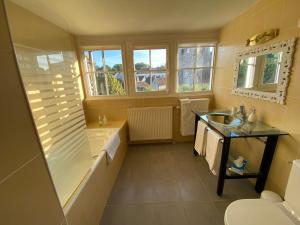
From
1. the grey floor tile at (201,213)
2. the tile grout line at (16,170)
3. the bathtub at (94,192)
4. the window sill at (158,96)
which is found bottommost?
the grey floor tile at (201,213)

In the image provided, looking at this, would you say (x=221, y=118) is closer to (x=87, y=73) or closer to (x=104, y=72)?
(x=104, y=72)

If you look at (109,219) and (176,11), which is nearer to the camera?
(109,219)

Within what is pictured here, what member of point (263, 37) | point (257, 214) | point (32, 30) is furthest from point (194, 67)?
point (32, 30)

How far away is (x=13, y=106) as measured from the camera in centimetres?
54

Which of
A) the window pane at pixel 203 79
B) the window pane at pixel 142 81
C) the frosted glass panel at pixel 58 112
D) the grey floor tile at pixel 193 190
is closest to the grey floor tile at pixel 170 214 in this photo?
the grey floor tile at pixel 193 190

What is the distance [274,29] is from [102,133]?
255 cm

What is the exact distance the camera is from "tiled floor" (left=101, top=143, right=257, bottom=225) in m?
1.40

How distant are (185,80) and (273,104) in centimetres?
149

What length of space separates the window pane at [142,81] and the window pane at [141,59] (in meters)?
0.12

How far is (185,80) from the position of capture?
106 inches

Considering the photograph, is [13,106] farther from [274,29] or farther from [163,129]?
[163,129]

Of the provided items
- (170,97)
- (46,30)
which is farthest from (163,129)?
(46,30)

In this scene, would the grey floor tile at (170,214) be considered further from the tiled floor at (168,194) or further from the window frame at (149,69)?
the window frame at (149,69)

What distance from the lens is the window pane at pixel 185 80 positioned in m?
2.65
